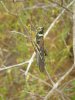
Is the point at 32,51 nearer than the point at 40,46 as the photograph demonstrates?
No

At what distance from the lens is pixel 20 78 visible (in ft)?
9.22

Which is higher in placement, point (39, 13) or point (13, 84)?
point (39, 13)

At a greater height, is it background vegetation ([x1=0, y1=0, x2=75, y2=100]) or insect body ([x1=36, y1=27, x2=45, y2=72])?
background vegetation ([x1=0, y1=0, x2=75, y2=100])

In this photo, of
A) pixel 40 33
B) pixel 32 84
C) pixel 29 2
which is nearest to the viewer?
pixel 40 33

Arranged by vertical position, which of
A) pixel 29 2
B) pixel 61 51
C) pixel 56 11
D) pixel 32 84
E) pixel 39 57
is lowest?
pixel 39 57

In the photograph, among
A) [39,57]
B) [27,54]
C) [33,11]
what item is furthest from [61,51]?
[39,57]

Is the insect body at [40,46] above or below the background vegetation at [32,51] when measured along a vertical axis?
below

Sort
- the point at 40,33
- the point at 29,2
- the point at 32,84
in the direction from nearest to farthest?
1. the point at 40,33
2. the point at 32,84
3. the point at 29,2

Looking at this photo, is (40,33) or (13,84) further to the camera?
(13,84)

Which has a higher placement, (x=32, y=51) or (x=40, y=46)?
(x=32, y=51)

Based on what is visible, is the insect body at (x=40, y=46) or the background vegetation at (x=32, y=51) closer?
the insect body at (x=40, y=46)

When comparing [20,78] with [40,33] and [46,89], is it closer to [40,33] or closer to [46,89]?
[46,89]

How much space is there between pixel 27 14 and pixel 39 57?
4.31 ft

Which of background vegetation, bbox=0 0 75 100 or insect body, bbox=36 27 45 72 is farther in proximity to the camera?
background vegetation, bbox=0 0 75 100
